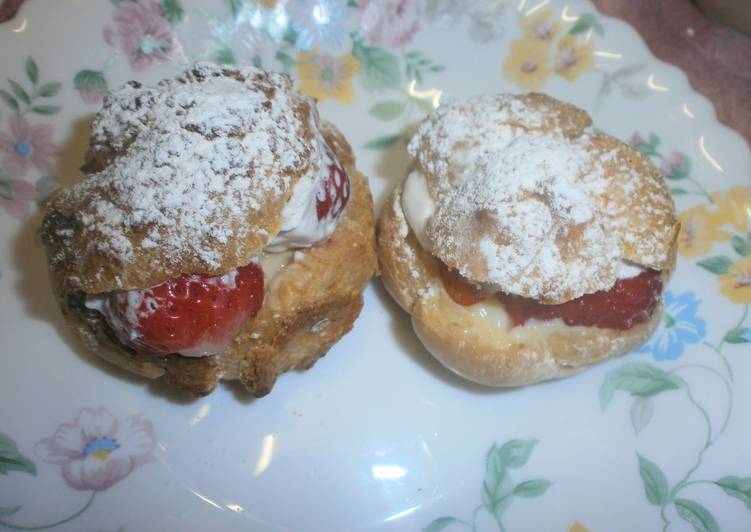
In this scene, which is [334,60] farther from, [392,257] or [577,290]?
[577,290]

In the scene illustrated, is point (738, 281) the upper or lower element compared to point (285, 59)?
lower

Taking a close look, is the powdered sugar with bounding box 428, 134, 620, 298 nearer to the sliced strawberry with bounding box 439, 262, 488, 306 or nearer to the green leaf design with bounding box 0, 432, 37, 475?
the sliced strawberry with bounding box 439, 262, 488, 306

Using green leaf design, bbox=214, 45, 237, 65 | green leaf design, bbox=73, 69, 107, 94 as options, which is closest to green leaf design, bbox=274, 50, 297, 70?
green leaf design, bbox=214, 45, 237, 65

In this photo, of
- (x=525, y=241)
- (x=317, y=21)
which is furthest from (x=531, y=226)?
(x=317, y=21)

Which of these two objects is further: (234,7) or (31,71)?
(234,7)

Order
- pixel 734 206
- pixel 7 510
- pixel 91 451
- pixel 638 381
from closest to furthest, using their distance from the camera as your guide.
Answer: pixel 7 510 → pixel 91 451 → pixel 638 381 → pixel 734 206

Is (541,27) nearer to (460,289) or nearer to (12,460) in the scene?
(460,289)

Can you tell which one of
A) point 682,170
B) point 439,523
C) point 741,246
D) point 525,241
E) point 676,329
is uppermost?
point 525,241
